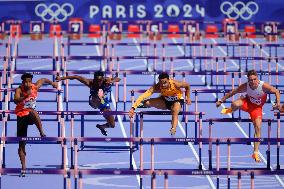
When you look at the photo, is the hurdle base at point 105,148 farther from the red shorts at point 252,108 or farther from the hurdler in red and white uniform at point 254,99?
the red shorts at point 252,108

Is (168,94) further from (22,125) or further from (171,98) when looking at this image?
(22,125)

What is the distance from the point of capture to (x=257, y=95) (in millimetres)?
18078

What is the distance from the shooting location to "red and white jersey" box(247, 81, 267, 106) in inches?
711

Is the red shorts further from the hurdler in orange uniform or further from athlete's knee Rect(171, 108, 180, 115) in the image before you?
the hurdler in orange uniform

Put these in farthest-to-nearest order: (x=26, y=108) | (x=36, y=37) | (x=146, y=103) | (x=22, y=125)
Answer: (x=36, y=37) → (x=146, y=103) → (x=26, y=108) → (x=22, y=125)

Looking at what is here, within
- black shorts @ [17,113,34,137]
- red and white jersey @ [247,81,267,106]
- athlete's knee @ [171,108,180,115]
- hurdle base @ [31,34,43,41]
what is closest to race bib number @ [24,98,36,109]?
black shorts @ [17,113,34,137]

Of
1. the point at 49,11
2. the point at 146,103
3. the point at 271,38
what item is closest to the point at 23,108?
the point at 146,103

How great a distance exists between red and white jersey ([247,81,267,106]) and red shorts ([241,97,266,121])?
53 mm

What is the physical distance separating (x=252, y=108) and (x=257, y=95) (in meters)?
0.25

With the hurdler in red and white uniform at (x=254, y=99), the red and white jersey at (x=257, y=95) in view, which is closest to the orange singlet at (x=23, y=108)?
the hurdler in red and white uniform at (x=254, y=99)

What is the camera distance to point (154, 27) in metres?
34.4

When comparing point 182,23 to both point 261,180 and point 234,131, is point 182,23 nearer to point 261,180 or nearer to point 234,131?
point 234,131

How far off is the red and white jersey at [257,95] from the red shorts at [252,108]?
5 cm

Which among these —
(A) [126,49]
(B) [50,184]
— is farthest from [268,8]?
(B) [50,184]
